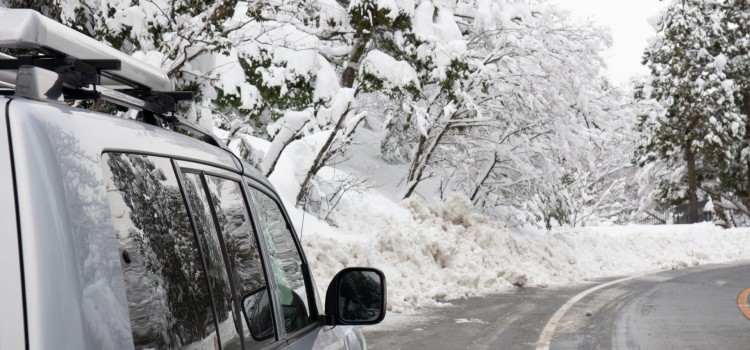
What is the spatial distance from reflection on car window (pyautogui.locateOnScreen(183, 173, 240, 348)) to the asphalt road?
7.37 metres

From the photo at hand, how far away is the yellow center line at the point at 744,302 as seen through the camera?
13000mm

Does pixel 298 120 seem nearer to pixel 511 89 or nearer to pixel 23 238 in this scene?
pixel 511 89

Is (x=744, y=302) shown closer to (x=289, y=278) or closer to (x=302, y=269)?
(x=302, y=269)

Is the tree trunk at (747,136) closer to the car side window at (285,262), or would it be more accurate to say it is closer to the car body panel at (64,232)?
the car side window at (285,262)

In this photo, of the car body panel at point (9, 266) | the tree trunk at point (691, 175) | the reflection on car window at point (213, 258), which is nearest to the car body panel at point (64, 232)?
the car body panel at point (9, 266)

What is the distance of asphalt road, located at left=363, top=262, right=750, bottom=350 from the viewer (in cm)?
1000

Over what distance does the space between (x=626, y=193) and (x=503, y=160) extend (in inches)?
2064

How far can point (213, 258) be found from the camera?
2.33 meters

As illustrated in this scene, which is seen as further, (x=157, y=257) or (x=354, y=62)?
(x=354, y=62)

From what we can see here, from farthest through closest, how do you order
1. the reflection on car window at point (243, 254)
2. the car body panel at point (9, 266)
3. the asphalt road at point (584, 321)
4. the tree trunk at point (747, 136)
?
1. the tree trunk at point (747, 136)
2. the asphalt road at point (584, 321)
3. the reflection on car window at point (243, 254)
4. the car body panel at point (9, 266)

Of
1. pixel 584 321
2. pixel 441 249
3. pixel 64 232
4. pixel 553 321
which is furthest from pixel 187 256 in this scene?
pixel 441 249

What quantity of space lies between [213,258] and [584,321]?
33.5 feet

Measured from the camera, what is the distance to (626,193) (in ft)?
241

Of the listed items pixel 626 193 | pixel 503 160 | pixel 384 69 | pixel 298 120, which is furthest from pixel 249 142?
pixel 626 193
